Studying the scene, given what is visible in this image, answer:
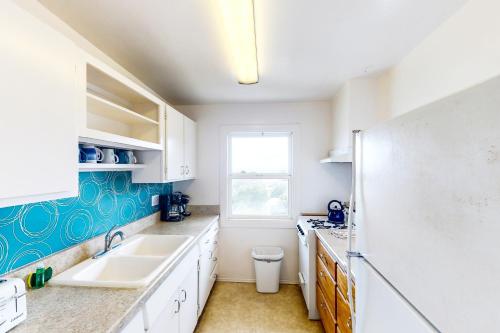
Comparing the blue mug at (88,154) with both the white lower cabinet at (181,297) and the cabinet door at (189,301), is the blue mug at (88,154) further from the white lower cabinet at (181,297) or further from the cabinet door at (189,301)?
the cabinet door at (189,301)

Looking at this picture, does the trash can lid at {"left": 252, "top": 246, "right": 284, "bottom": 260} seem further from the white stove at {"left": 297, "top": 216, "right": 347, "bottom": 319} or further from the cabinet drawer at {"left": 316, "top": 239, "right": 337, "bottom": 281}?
the cabinet drawer at {"left": 316, "top": 239, "right": 337, "bottom": 281}

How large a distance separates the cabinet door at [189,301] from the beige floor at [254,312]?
31 cm

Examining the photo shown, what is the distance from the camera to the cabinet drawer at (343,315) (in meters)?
1.43

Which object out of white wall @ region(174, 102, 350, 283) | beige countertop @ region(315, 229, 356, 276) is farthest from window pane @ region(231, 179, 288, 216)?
beige countertop @ region(315, 229, 356, 276)

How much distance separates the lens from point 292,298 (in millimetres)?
2707

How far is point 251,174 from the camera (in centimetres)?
321

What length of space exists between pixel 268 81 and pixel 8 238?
2.16 m

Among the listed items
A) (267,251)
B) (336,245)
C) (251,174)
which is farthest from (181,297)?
(251,174)

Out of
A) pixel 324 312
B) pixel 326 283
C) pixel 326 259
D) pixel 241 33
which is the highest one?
pixel 241 33

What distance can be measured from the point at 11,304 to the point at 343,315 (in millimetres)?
1696

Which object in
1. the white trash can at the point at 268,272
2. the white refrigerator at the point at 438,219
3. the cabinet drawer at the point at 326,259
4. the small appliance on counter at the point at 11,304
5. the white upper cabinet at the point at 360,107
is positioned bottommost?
the white trash can at the point at 268,272

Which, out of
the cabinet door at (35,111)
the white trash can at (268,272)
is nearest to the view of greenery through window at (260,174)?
the white trash can at (268,272)

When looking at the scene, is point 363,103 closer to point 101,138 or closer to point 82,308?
point 101,138

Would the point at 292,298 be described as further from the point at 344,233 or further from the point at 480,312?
the point at 480,312
